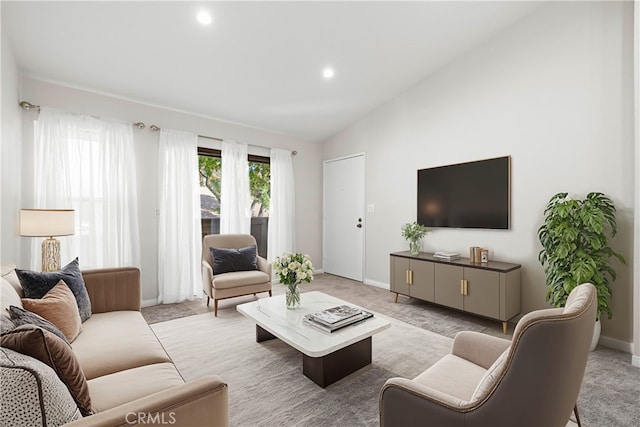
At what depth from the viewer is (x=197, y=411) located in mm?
946

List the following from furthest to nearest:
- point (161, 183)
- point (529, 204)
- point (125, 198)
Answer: point (161, 183) → point (125, 198) → point (529, 204)

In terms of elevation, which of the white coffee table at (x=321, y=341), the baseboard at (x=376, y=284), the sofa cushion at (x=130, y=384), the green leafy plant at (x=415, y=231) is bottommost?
the baseboard at (x=376, y=284)

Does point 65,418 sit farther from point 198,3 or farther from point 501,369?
point 198,3

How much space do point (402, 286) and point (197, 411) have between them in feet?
10.5

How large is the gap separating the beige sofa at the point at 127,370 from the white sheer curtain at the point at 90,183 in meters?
1.40

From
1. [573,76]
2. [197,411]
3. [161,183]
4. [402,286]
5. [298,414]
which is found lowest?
[298,414]

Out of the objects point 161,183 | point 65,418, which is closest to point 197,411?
point 65,418

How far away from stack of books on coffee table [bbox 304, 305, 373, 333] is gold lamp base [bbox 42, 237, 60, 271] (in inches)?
96.4

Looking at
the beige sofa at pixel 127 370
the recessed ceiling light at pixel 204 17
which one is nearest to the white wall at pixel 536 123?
the recessed ceiling light at pixel 204 17

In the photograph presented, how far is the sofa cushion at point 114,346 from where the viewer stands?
58.0 inches

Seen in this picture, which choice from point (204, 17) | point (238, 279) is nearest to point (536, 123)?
point (204, 17)

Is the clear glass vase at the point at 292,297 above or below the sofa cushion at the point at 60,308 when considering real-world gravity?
below

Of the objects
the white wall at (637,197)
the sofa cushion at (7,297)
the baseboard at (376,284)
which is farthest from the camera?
the baseboard at (376,284)

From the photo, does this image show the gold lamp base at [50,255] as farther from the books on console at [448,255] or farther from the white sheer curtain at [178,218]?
the books on console at [448,255]
